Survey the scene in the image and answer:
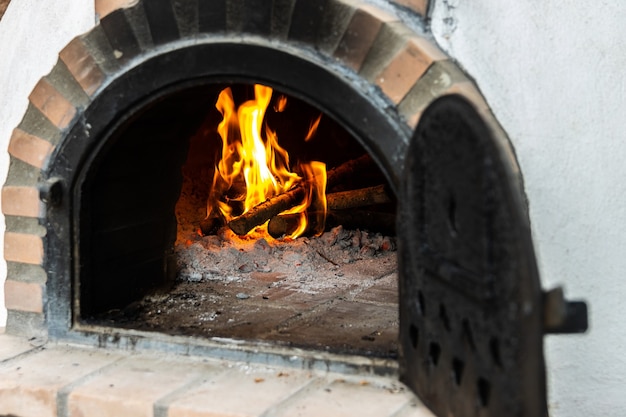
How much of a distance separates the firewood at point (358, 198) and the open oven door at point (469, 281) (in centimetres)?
108

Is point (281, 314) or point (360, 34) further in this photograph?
point (281, 314)

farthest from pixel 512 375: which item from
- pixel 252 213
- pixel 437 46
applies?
pixel 252 213

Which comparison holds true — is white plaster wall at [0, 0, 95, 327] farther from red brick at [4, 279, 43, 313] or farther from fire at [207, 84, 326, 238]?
fire at [207, 84, 326, 238]

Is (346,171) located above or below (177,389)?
above

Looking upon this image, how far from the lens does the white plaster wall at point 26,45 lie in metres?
1.95

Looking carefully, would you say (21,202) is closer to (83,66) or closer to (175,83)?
(83,66)

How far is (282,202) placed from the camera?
2.63 meters

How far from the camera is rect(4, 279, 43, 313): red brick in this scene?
1.93 metres

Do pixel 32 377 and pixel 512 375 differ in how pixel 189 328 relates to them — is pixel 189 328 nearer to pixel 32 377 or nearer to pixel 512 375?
pixel 32 377

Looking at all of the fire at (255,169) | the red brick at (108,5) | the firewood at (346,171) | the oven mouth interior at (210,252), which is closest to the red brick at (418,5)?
the oven mouth interior at (210,252)

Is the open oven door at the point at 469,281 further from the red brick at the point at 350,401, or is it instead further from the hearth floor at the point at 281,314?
the hearth floor at the point at 281,314

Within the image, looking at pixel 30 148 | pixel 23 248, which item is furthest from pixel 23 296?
pixel 30 148

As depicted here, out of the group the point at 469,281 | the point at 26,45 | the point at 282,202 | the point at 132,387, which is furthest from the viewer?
the point at 282,202

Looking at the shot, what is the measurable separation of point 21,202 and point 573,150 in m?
1.31
